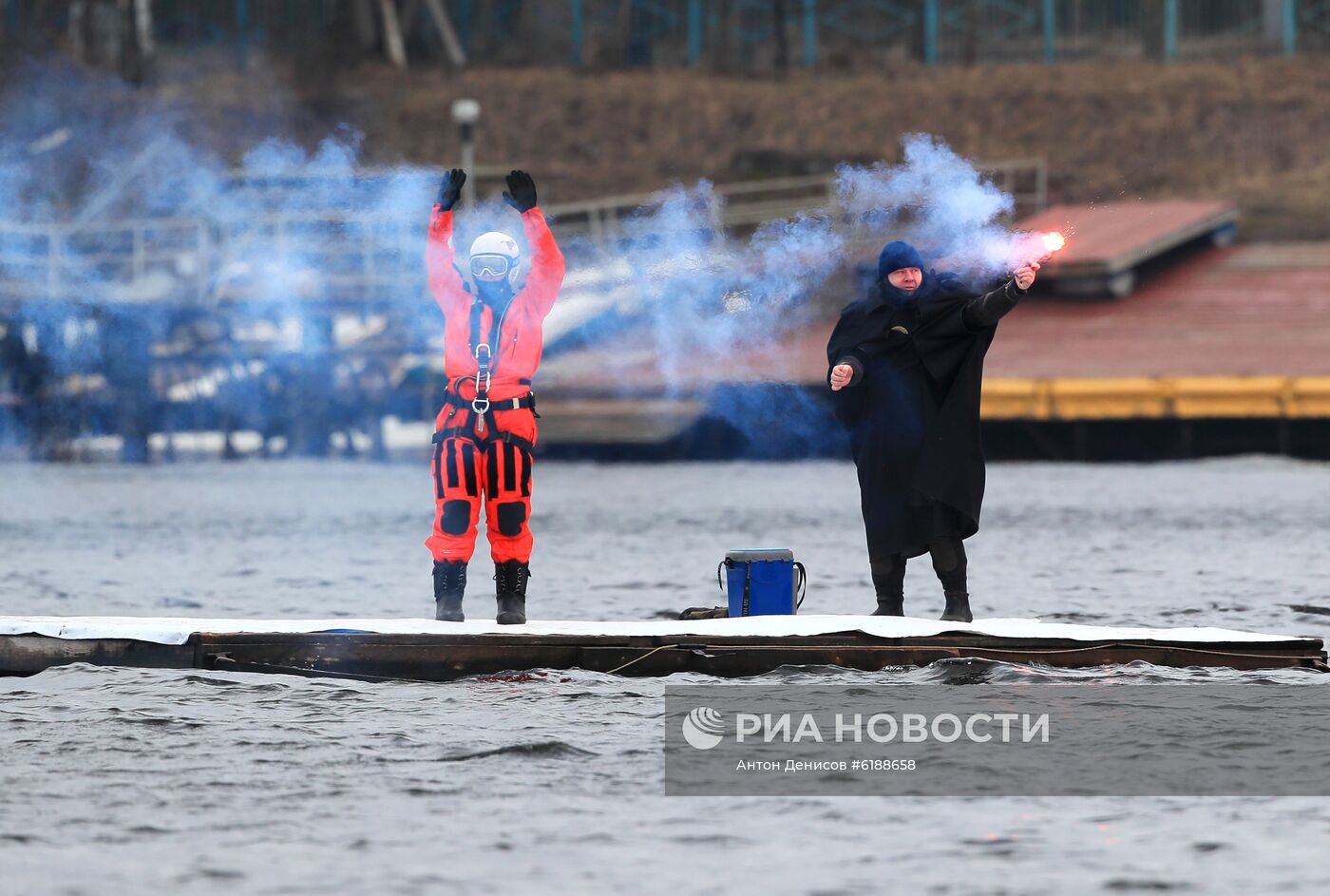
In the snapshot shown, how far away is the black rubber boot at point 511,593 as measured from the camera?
10.8m

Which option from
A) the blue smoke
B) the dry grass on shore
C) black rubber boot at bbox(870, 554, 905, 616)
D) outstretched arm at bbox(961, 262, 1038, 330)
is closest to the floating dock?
the dry grass on shore

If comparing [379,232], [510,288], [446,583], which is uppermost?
[379,232]

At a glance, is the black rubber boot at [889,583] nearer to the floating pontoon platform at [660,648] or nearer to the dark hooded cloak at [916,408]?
the dark hooded cloak at [916,408]

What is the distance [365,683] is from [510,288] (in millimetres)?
2023

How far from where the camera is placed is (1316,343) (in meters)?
29.5

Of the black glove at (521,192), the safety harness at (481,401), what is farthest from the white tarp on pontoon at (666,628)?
the black glove at (521,192)

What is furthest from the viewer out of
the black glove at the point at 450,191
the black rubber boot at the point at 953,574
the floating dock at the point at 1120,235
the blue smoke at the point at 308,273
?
the floating dock at the point at 1120,235

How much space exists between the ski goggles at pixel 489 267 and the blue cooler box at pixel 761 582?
182 centimetres

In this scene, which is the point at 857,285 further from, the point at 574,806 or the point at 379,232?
the point at 574,806

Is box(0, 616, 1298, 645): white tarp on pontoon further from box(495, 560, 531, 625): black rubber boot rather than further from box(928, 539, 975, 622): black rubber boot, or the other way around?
box(928, 539, 975, 622): black rubber boot

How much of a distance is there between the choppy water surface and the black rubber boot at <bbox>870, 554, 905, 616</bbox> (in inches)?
42.2

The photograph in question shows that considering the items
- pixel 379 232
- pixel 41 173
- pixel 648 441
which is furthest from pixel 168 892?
pixel 41 173

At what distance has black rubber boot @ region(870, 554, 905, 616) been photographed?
1100 centimetres

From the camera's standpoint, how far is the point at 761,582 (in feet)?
36.3
